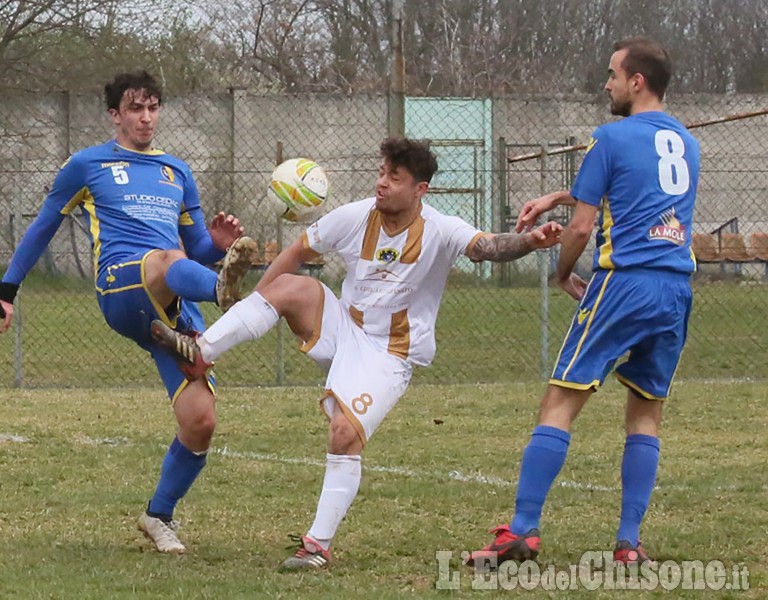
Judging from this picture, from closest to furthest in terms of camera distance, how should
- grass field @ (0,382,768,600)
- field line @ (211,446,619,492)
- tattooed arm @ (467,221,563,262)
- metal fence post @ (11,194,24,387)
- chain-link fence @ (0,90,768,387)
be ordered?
grass field @ (0,382,768,600) < tattooed arm @ (467,221,563,262) < field line @ (211,446,619,492) < metal fence post @ (11,194,24,387) < chain-link fence @ (0,90,768,387)

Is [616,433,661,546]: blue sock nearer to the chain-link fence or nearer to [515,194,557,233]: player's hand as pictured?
[515,194,557,233]: player's hand

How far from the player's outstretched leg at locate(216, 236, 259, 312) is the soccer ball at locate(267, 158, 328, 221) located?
0.44m

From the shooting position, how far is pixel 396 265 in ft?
18.4

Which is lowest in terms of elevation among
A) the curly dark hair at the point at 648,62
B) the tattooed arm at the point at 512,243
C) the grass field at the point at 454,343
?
the grass field at the point at 454,343

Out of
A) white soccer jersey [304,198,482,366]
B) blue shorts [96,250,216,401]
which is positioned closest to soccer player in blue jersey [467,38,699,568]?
A: white soccer jersey [304,198,482,366]

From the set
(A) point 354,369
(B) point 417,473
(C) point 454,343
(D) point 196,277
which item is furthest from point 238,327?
(C) point 454,343

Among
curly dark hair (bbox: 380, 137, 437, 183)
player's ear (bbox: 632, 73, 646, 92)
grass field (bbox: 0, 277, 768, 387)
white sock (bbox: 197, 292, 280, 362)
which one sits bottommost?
grass field (bbox: 0, 277, 768, 387)

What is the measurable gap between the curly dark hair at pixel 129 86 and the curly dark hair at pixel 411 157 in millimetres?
1143

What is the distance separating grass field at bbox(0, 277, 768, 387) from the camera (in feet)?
41.4

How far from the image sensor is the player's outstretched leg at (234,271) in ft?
19.0

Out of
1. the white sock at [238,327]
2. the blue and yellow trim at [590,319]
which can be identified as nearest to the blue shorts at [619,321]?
the blue and yellow trim at [590,319]

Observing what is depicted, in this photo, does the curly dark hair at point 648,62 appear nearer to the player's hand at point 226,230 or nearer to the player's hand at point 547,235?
the player's hand at point 547,235

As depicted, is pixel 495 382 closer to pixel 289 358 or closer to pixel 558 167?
pixel 289 358

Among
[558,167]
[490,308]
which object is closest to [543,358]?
[490,308]
